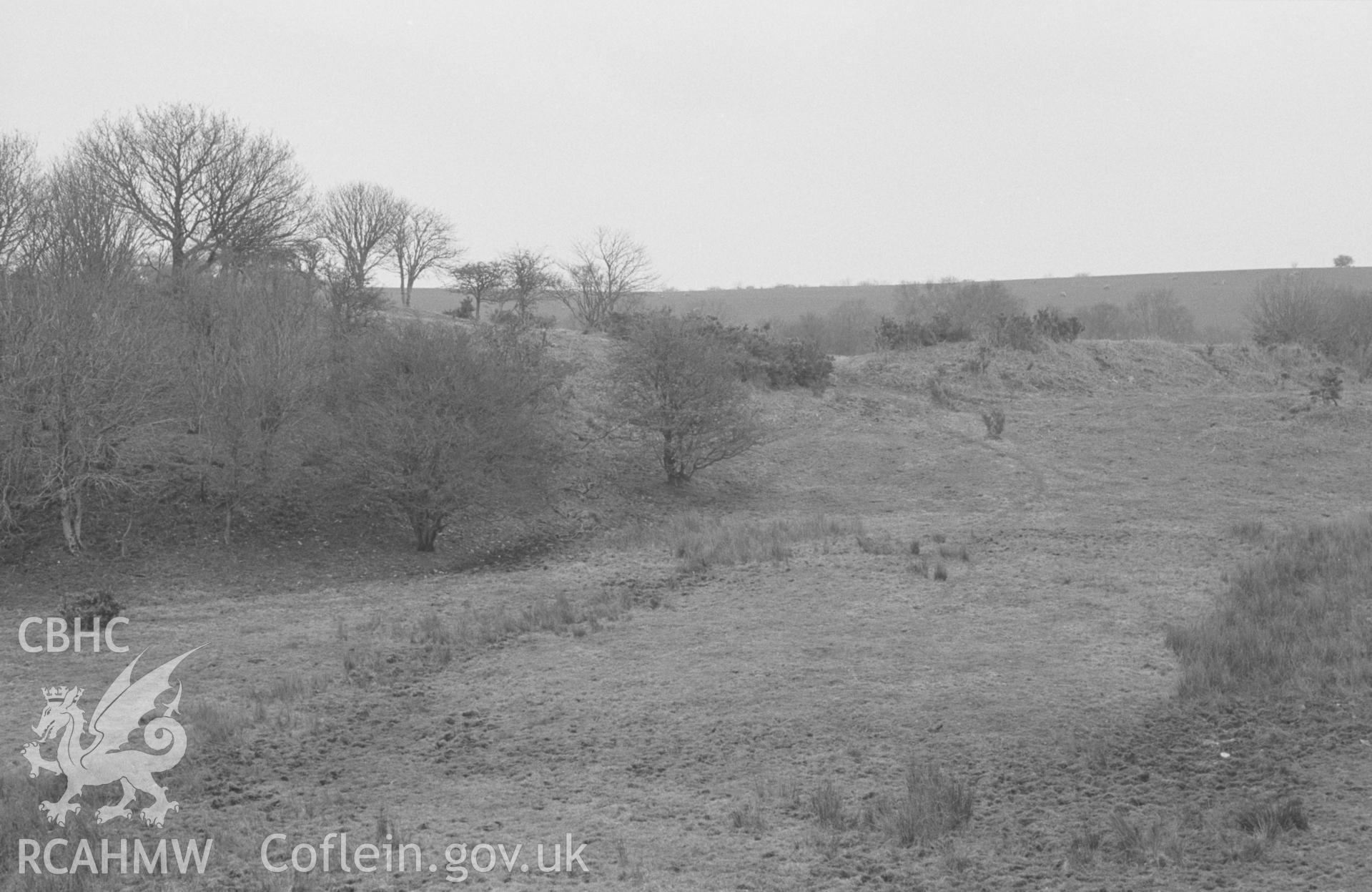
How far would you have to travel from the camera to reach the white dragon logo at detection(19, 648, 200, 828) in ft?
23.5

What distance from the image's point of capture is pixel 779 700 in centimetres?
952

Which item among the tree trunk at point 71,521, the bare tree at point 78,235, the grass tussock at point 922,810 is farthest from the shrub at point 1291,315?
the grass tussock at point 922,810

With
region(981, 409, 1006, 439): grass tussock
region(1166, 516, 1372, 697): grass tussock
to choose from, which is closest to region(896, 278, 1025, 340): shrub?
region(981, 409, 1006, 439): grass tussock

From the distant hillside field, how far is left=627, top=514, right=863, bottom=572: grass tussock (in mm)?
57841

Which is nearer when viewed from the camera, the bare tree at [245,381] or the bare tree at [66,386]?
the bare tree at [66,386]

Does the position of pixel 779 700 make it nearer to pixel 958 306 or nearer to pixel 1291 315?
pixel 958 306

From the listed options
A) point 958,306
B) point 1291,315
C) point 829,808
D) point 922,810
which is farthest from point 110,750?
point 1291,315

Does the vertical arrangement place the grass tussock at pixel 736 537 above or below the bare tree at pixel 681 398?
below

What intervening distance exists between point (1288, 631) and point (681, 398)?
573 inches

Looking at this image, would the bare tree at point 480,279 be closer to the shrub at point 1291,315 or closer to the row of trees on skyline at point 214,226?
A: the row of trees on skyline at point 214,226

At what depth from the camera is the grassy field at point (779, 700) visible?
21.6ft

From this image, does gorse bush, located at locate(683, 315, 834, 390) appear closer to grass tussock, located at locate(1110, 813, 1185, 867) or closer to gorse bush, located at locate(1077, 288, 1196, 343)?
grass tussock, located at locate(1110, 813, 1185, 867)

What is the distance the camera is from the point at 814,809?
7.14 meters

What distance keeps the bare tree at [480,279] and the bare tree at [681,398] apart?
1530 centimetres
